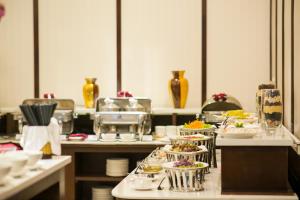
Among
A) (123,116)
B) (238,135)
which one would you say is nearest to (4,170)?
(238,135)

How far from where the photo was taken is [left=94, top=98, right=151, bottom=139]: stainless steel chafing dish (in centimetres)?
625

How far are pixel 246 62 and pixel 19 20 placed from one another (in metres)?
3.17

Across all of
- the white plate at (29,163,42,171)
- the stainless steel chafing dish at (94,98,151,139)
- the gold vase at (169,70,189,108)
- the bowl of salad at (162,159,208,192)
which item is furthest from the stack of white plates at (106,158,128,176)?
the white plate at (29,163,42,171)

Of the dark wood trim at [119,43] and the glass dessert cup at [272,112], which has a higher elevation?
the dark wood trim at [119,43]

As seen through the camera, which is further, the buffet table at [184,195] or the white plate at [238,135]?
the white plate at [238,135]

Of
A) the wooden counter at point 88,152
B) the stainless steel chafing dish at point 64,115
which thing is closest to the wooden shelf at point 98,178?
the wooden counter at point 88,152

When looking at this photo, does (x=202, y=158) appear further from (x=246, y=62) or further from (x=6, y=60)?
(x=6, y=60)

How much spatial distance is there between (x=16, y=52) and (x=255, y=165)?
15.8 ft

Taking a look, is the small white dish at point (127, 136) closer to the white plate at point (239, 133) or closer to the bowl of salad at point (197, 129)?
the bowl of salad at point (197, 129)

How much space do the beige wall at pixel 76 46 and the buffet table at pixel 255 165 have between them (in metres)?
3.93

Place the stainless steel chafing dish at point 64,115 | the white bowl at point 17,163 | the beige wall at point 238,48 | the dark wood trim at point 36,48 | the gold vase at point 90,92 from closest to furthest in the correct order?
the white bowl at point 17,163, the stainless steel chafing dish at point 64,115, the gold vase at point 90,92, the beige wall at point 238,48, the dark wood trim at point 36,48

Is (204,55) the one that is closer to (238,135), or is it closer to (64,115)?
(64,115)

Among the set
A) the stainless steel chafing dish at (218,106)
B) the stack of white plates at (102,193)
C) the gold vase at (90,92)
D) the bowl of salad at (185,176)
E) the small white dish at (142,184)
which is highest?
the gold vase at (90,92)

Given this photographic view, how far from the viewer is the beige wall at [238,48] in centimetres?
697
